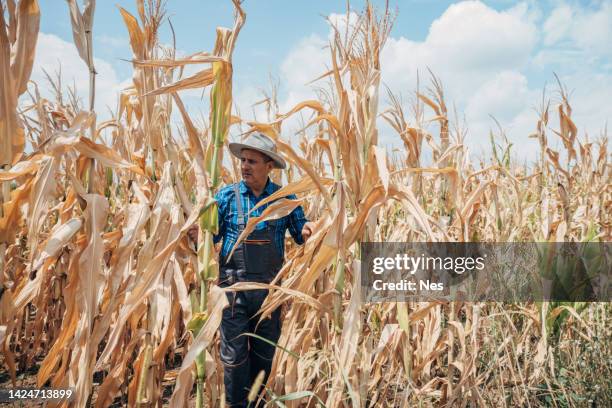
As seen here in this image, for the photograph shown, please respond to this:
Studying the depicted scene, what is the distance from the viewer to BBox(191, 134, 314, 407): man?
2.42m

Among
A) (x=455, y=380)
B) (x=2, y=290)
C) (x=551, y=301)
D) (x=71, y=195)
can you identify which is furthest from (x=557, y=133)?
(x=2, y=290)

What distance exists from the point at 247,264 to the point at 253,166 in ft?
1.83

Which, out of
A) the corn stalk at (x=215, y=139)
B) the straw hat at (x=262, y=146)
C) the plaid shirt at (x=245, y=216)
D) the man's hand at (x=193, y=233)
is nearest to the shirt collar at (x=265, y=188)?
the plaid shirt at (x=245, y=216)

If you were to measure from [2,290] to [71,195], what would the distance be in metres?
0.51

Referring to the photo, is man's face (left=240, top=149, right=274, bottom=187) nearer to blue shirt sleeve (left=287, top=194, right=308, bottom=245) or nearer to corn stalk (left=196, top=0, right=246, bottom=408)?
blue shirt sleeve (left=287, top=194, right=308, bottom=245)

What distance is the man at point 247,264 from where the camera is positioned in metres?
2.42

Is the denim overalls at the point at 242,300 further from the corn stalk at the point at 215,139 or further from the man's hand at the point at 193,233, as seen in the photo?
the corn stalk at the point at 215,139

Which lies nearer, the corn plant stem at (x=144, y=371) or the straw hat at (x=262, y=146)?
the corn plant stem at (x=144, y=371)

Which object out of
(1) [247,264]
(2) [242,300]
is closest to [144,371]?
(2) [242,300]

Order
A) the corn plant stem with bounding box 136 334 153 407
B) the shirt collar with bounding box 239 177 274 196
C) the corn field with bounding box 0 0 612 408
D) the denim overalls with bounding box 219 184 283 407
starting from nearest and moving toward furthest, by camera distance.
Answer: the corn field with bounding box 0 0 612 408, the corn plant stem with bounding box 136 334 153 407, the denim overalls with bounding box 219 184 283 407, the shirt collar with bounding box 239 177 274 196

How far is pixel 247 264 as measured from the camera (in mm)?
2424

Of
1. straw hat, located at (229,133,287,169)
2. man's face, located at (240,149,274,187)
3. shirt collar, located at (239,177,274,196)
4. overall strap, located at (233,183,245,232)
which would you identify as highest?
straw hat, located at (229,133,287,169)

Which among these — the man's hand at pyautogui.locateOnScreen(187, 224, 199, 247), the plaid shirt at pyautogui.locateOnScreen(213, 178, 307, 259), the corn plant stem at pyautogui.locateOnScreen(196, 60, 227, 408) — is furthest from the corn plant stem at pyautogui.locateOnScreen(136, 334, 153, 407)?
the plaid shirt at pyautogui.locateOnScreen(213, 178, 307, 259)

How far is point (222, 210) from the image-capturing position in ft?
8.26
